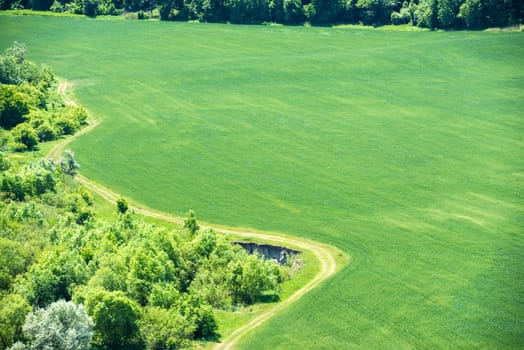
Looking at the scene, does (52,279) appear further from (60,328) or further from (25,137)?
(25,137)

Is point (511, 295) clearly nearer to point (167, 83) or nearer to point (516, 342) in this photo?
point (516, 342)

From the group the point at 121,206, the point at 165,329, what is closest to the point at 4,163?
the point at 121,206

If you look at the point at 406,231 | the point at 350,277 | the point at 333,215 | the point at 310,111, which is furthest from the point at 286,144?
the point at 350,277

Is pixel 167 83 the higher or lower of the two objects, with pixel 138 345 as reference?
higher

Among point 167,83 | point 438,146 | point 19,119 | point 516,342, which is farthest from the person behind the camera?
point 167,83

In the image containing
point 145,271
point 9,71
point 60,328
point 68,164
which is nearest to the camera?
point 60,328

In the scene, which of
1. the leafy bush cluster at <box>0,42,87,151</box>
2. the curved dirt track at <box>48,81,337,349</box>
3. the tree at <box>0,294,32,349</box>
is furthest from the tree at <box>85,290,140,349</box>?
the leafy bush cluster at <box>0,42,87,151</box>
